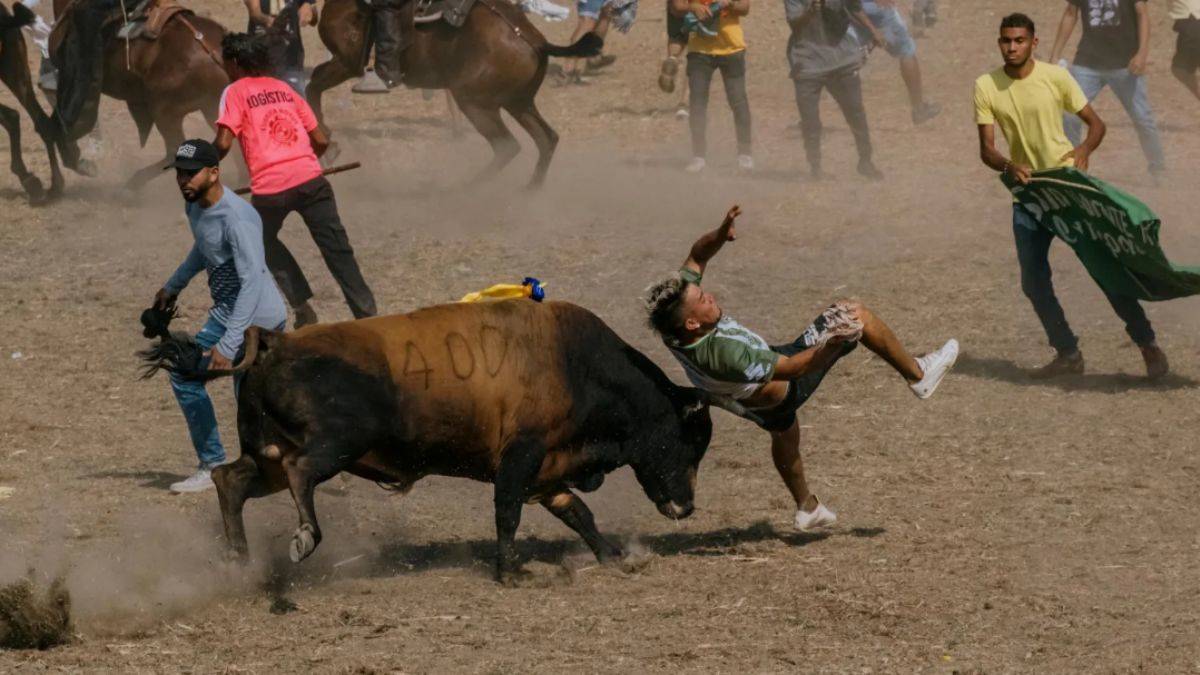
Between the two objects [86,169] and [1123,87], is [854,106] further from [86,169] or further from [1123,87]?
[86,169]

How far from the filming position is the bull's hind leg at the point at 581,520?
7.35 m

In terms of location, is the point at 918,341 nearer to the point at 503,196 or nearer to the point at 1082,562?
the point at 1082,562

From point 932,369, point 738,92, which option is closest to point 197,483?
point 932,369

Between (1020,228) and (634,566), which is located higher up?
(1020,228)

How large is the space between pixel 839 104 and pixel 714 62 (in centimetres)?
124

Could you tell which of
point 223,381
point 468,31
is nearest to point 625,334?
point 223,381

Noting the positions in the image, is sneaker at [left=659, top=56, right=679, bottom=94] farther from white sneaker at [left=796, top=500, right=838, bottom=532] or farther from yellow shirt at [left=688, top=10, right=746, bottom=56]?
white sneaker at [left=796, top=500, right=838, bottom=532]

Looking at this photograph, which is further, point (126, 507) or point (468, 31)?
point (468, 31)

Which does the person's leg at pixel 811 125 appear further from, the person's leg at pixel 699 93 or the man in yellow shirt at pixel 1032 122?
the man in yellow shirt at pixel 1032 122

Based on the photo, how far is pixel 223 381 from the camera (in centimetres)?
1052

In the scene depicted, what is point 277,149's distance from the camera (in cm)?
1004

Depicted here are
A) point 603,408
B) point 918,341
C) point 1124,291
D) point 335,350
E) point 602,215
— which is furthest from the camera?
point 602,215

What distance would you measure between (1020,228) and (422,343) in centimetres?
465

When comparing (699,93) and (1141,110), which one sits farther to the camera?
(699,93)
